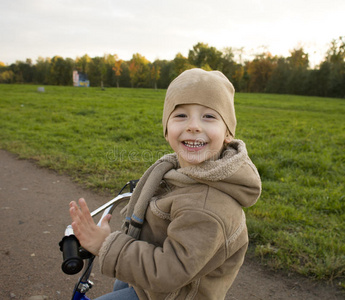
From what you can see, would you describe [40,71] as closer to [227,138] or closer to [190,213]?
[227,138]

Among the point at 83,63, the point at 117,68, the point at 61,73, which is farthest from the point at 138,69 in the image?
the point at 61,73

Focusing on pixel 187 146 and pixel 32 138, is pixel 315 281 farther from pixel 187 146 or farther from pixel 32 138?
pixel 32 138

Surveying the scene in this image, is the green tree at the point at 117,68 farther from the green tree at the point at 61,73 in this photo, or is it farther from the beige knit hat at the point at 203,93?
the beige knit hat at the point at 203,93

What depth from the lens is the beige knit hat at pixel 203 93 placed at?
123 cm

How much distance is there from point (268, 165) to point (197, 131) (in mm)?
4590

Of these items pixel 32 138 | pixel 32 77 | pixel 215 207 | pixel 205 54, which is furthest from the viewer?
pixel 32 77

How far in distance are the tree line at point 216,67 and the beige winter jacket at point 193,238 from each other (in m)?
35.2

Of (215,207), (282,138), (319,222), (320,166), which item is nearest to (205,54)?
(282,138)

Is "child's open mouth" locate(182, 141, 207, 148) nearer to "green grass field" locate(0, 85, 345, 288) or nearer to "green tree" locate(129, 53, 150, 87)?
"green grass field" locate(0, 85, 345, 288)

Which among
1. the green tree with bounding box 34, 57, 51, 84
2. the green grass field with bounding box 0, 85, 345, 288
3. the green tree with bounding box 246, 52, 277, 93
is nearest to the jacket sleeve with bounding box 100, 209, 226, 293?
the green grass field with bounding box 0, 85, 345, 288

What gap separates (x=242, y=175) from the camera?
1.18 m

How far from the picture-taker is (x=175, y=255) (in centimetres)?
107

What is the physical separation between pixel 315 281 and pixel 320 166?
3445 mm

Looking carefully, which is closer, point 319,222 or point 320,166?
point 319,222
